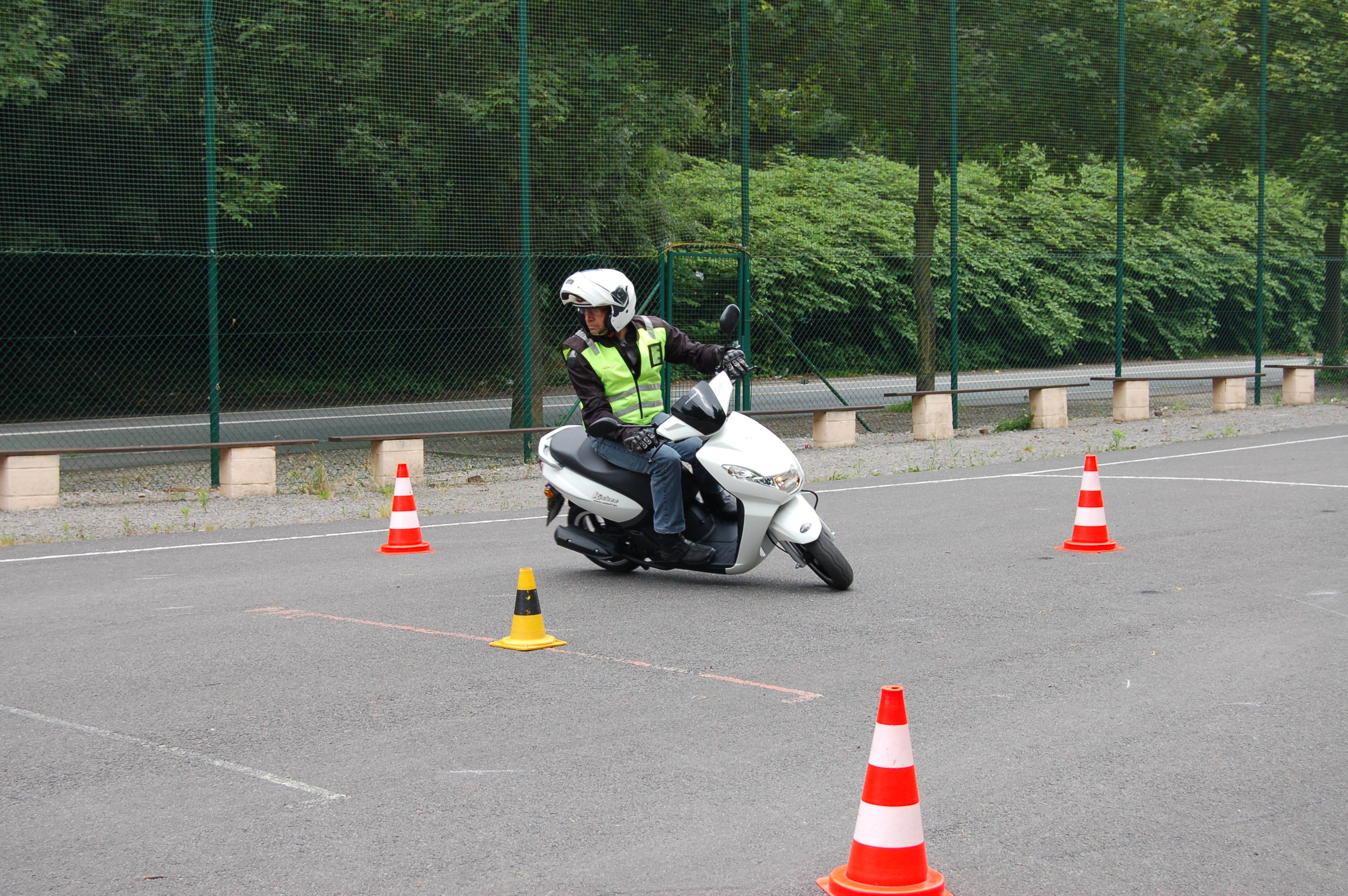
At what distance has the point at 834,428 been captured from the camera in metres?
17.5

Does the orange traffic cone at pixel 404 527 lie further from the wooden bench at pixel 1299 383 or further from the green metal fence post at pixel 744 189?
the wooden bench at pixel 1299 383

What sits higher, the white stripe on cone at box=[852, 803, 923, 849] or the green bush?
the green bush

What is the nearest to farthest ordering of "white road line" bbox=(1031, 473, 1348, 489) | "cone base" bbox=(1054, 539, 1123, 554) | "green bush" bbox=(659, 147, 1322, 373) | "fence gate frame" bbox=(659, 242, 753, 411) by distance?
"cone base" bbox=(1054, 539, 1123, 554), "white road line" bbox=(1031, 473, 1348, 489), "fence gate frame" bbox=(659, 242, 753, 411), "green bush" bbox=(659, 147, 1322, 373)

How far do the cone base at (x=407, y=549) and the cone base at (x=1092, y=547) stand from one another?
4245mm

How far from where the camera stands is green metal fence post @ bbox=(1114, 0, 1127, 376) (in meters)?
21.8

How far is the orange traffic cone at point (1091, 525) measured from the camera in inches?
363

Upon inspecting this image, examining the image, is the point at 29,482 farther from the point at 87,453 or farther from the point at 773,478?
the point at 773,478

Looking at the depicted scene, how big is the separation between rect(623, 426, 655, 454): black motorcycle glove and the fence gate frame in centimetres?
922

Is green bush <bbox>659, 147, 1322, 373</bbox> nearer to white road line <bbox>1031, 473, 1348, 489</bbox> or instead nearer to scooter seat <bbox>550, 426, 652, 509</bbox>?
white road line <bbox>1031, 473, 1348, 489</bbox>

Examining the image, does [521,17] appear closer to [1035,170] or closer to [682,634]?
[1035,170]

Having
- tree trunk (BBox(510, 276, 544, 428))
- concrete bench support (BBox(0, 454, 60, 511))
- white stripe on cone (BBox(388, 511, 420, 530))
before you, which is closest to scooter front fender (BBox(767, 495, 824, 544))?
white stripe on cone (BBox(388, 511, 420, 530))

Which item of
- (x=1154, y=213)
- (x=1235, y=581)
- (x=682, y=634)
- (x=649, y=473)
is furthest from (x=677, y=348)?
(x=1154, y=213)

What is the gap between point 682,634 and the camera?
698 cm

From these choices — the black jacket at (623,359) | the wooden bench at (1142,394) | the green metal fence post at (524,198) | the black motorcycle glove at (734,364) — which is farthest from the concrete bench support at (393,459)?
the wooden bench at (1142,394)
